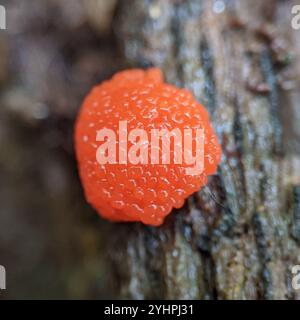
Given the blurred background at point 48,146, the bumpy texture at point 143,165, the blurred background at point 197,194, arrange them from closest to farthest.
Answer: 1. the bumpy texture at point 143,165
2. the blurred background at point 197,194
3. the blurred background at point 48,146

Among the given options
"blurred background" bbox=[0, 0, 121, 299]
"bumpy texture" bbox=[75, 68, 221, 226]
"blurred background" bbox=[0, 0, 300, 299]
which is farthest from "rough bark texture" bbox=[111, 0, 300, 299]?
"blurred background" bbox=[0, 0, 121, 299]

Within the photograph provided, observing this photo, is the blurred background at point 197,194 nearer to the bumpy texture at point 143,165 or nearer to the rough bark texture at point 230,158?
the rough bark texture at point 230,158

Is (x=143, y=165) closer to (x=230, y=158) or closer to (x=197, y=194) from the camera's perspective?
(x=197, y=194)

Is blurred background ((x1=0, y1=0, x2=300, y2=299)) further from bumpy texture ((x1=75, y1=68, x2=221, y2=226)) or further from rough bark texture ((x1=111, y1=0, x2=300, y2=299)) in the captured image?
bumpy texture ((x1=75, y1=68, x2=221, y2=226))

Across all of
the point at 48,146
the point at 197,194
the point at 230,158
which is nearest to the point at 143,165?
the point at 197,194

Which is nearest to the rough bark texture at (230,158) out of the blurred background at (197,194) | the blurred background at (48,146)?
the blurred background at (197,194)

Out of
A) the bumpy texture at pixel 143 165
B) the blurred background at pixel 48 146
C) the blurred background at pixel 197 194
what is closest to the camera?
the bumpy texture at pixel 143 165

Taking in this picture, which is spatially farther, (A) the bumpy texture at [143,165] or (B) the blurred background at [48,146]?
(B) the blurred background at [48,146]
